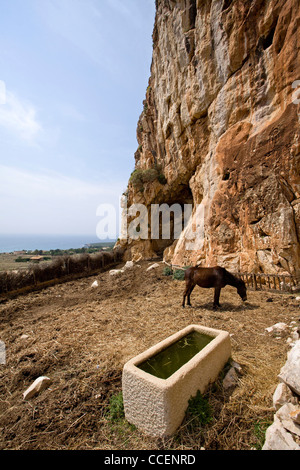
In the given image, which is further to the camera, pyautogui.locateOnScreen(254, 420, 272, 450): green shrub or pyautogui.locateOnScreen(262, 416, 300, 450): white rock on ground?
pyautogui.locateOnScreen(254, 420, 272, 450): green shrub

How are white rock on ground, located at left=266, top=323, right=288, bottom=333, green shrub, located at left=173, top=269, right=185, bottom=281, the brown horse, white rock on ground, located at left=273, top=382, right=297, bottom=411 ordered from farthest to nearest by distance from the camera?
green shrub, located at left=173, top=269, right=185, bottom=281 < the brown horse < white rock on ground, located at left=266, top=323, right=288, bottom=333 < white rock on ground, located at left=273, top=382, right=297, bottom=411

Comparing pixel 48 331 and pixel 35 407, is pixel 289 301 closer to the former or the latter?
pixel 35 407

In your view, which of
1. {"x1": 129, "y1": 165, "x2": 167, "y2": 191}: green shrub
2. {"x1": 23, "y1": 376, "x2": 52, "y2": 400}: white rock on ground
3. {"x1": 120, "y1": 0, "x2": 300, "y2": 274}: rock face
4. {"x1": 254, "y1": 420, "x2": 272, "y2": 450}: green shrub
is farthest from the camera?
{"x1": 129, "y1": 165, "x2": 167, "y2": 191}: green shrub

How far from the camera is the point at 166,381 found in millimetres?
2148

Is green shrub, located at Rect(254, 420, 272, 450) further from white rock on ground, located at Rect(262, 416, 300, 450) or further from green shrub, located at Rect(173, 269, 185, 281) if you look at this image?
green shrub, located at Rect(173, 269, 185, 281)

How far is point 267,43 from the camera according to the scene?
768 centimetres

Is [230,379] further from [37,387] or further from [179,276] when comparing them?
[179,276]

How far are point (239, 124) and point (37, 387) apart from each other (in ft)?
37.1

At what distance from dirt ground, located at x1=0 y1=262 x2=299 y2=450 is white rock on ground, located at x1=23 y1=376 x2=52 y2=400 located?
93 mm

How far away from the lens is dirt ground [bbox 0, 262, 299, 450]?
2252 millimetres

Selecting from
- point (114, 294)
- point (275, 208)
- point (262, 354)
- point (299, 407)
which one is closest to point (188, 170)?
point (275, 208)

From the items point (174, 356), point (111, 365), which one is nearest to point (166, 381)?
point (174, 356)

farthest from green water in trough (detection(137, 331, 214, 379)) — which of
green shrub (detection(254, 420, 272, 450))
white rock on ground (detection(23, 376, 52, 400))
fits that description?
white rock on ground (detection(23, 376, 52, 400))

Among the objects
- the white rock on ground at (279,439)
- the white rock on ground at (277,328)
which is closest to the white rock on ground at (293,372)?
the white rock on ground at (279,439)
